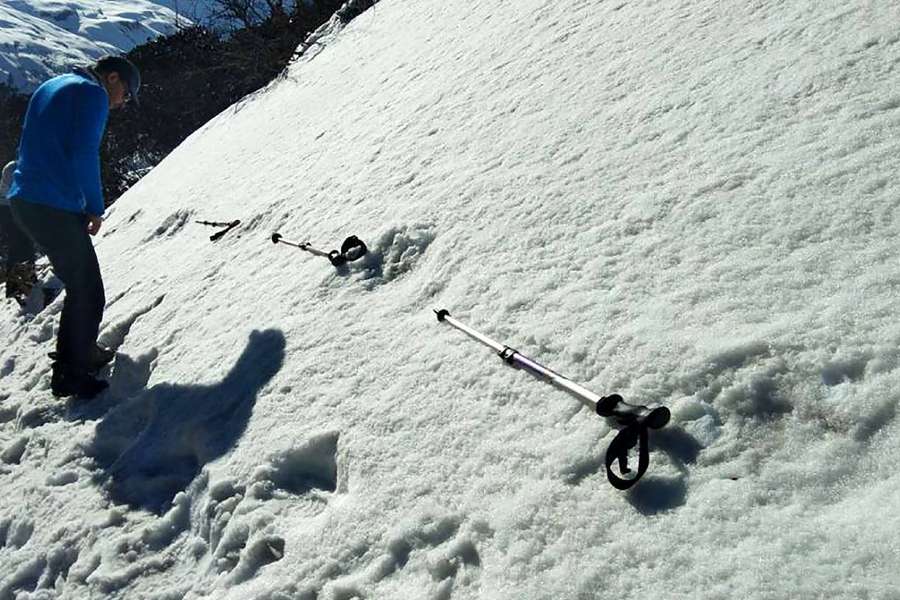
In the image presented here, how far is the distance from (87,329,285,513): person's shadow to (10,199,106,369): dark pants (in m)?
0.61

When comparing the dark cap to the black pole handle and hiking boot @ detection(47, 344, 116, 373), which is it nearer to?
hiking boot @ detection(47, 344, 116, 373)

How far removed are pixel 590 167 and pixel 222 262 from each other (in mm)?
3143

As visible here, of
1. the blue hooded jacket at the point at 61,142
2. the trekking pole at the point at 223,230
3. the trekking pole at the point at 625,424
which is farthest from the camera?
the trekking pole at the point at 223,230

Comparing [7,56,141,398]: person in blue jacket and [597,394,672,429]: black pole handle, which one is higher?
[7,56,141,398]: person in blue jacket

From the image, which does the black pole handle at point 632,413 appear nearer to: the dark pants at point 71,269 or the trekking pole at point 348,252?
the trekking pole at point 348,252

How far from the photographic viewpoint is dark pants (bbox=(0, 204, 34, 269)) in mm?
8867

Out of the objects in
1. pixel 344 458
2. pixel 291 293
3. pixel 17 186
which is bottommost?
pixel 344 458

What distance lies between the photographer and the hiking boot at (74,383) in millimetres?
4453

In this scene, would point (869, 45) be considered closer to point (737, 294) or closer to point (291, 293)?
point (737, 294)

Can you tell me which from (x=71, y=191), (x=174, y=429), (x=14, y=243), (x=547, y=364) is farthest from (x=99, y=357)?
(x=14, y=243)

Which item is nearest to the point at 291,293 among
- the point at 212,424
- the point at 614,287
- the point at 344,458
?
the point at 212,424

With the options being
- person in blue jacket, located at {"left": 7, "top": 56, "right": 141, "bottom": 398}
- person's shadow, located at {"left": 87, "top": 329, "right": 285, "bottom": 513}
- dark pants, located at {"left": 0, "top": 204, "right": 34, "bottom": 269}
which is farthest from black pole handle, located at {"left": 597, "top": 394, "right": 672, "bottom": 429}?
dark pants, located at {"left": 0, "top": 204, "right": 34, "bottom": 269}

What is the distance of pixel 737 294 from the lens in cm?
265

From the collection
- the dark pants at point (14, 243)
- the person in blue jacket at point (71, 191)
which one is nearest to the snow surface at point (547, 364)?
the person in blue jacket at point (71, 191)
